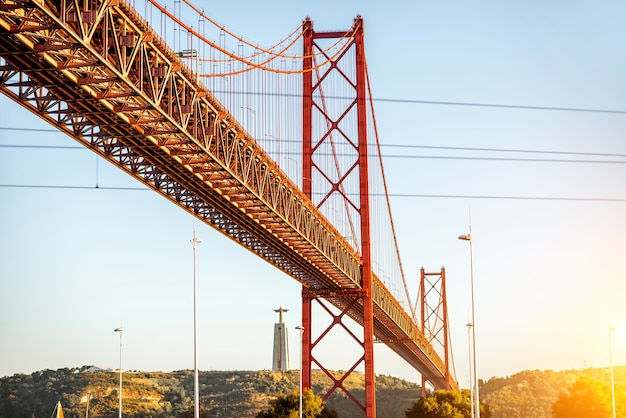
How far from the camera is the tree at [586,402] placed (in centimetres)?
7719

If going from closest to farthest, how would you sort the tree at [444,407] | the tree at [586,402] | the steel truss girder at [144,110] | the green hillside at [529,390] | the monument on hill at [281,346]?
the steel truss girder at [144,110] < the tree at [586,402] < the tree at [444,407] < the monument on hill at [281,346] < the green hillside at [529,390]

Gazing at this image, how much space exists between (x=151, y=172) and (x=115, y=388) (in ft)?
238

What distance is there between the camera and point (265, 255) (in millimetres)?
56750

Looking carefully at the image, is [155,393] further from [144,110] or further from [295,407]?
[144,110]

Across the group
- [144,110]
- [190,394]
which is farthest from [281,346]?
[144,110]

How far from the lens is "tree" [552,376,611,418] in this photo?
77188 millimetres

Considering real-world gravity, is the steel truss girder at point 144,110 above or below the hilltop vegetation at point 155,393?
above

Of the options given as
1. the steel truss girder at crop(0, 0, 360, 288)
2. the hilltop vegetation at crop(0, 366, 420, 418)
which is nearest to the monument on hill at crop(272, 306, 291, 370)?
the hilltop vegetation at crop(0, 366, 420, 418)

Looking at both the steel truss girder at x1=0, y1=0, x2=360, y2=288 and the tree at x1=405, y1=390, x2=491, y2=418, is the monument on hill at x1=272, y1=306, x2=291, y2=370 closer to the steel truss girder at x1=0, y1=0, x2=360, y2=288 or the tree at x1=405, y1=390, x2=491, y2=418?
the tree at x1=405, y1=390, x2=491, y2=418

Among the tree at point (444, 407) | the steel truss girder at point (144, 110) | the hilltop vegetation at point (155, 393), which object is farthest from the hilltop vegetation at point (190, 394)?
the steel truss girder at point (144, 110)

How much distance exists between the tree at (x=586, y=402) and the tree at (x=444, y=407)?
6.09 metres

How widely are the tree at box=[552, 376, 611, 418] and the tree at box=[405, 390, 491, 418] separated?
6.09 m

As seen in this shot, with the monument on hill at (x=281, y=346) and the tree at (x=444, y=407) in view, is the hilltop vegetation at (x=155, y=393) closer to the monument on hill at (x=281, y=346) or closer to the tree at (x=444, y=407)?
the monument on hill at (x=281, y=346)

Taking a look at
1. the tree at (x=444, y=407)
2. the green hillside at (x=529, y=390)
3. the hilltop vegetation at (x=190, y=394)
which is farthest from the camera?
the green hillside at (x=529, y=390)
